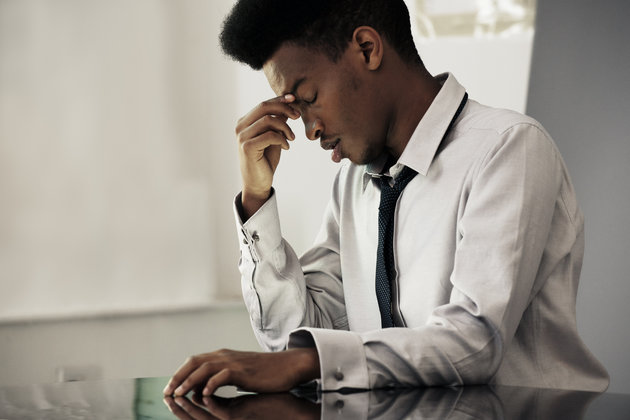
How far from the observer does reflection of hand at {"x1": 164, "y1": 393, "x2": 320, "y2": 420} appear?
80 centimetres

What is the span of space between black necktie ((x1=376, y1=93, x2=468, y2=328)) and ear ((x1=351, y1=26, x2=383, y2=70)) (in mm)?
175

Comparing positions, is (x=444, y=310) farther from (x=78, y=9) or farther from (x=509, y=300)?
(x=78, y=9)

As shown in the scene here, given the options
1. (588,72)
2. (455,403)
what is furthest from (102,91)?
(455,403)

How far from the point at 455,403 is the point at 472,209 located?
35cm

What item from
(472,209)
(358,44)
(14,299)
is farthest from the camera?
(14,299)

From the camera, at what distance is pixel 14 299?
7.57ft

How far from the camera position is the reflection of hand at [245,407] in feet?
2.63

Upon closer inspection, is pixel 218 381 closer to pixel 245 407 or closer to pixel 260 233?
pixel 245 407

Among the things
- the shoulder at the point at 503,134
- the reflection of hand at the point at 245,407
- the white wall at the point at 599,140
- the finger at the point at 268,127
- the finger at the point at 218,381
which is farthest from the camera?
the white wall at the point at 599,140

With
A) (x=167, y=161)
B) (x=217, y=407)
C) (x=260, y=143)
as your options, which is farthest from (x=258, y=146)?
(x=167, y=161)

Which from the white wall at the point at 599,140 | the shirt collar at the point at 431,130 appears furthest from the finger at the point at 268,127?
the white wall at the point at 599,140

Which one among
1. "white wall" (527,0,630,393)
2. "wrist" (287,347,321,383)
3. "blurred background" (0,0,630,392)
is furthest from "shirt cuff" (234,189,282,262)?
"white wall" (527,0,630,393)

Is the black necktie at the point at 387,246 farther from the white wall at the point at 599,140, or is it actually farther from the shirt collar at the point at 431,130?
Answer: the white wall at the point at 599,140

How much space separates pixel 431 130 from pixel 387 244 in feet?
0.72
